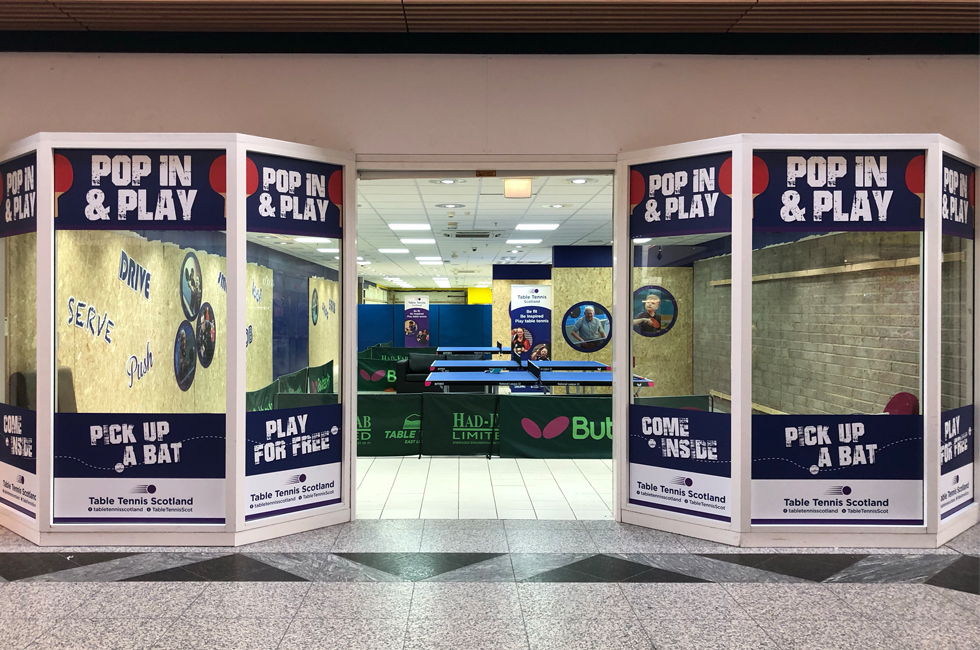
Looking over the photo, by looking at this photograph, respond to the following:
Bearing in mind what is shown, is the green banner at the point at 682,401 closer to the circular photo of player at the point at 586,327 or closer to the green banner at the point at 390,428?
the green banner at the point at 390,428

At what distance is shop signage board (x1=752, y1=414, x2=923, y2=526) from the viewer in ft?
14.2

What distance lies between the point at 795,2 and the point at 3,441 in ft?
19.7

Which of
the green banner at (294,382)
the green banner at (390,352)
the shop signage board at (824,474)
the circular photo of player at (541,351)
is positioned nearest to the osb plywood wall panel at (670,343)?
the shop signage board at (824,474)

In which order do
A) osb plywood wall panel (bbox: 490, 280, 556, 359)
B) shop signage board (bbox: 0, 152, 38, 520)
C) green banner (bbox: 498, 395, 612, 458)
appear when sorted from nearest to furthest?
shop signage board (bbox: 0, 152, 38, 520)
green banner (bbox: 498, 395, 612, 458)
osb plywood wall panel (bbox: 490, 280, 556, 359)

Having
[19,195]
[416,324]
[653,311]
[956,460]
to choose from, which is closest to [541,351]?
[416,324]

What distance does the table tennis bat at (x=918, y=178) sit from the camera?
4.30 meters

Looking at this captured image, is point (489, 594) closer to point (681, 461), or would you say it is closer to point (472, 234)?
point (681, 461)

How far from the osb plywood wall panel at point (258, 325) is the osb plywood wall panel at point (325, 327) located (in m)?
0.30

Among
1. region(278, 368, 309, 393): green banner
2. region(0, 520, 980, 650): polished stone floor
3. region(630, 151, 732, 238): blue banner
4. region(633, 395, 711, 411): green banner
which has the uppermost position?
region(630, 151, 732, 238): blue banner

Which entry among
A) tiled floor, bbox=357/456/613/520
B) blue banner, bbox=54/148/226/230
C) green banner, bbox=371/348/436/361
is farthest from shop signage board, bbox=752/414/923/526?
green banner, bbox=371/348/436/361

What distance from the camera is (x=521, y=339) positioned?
639 inches

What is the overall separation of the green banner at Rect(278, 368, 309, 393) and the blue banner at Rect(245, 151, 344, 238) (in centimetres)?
97

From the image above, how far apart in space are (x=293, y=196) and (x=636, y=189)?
2.35 meters

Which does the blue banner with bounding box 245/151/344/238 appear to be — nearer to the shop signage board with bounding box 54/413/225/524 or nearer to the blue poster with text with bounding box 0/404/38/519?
the shop signage board with bounding box 54/413/225/524
